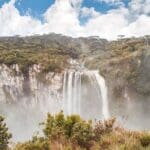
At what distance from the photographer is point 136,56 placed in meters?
64.8

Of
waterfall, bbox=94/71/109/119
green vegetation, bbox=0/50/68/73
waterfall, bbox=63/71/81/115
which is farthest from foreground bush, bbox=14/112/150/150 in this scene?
green vegetation, bbox=0/50/68/73

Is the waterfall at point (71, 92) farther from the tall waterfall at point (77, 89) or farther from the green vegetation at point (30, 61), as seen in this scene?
the green vegetation at point (30, 61)

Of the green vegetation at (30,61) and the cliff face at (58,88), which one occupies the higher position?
the green vegetation at (30,61)

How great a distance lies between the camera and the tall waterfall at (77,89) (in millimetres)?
62844

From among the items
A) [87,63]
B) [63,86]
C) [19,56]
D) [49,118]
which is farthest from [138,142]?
[87,63]

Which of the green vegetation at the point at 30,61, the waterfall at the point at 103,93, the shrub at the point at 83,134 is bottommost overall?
the waterfall at the point at 103,93

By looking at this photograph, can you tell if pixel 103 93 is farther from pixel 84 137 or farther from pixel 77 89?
pixel 84 137

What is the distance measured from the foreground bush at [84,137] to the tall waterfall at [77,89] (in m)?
48.4

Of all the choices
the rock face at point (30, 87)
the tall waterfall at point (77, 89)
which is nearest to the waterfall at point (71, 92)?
the tall waterfall at point (77, 89)

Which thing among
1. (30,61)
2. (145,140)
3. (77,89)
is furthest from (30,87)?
(145,140)

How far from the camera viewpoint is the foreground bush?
38.7ft

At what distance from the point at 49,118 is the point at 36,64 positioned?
5251cm

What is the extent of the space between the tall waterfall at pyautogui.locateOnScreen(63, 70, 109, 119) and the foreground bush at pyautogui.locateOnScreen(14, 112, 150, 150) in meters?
48.4

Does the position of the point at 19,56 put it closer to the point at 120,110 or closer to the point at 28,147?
the point at 120,110
